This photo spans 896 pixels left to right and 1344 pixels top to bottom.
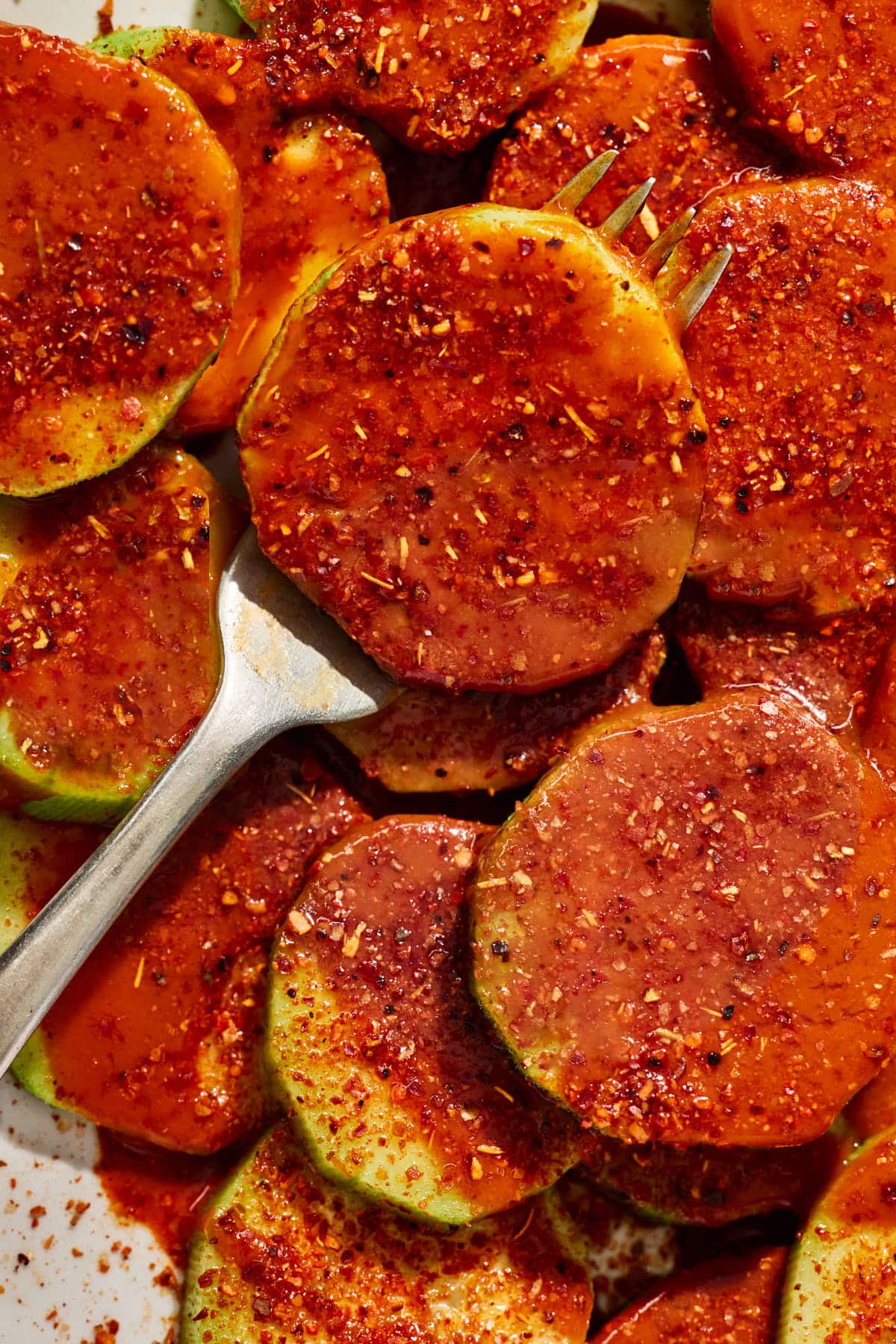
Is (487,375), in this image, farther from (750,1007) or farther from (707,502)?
(750,1007)

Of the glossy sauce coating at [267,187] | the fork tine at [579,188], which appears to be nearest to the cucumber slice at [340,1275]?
the glossy sauce coating at [267,187]

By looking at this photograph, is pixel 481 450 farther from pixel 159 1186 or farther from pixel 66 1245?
pixel 66 1245

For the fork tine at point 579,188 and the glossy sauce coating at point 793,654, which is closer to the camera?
the fork tine at point 579,188

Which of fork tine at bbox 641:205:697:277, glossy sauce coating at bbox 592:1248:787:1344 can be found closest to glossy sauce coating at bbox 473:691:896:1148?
glossy sauce coating at bbox 592:1248:787:1344

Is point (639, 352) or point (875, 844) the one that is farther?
point (875, 844)

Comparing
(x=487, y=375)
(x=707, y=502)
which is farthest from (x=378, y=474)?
(x=707, y=502)

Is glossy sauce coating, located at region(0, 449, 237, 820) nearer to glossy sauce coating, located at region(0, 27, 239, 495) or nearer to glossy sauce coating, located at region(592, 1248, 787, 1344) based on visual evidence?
glossy sauce coating, located at region(0, 27, 239, 495)

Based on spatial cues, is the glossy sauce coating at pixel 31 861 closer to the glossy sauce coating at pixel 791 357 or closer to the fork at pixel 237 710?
the fork at pixel 237 710
